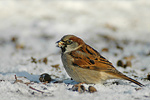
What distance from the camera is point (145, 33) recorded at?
9.78m

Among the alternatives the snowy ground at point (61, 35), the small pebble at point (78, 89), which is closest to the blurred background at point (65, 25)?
the snowy ground at point (61, 35)

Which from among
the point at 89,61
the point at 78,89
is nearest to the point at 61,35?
the point at 89,61

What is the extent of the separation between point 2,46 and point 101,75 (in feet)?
16.7

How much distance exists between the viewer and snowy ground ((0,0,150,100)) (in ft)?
12.3

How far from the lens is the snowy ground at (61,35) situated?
12.3 ft

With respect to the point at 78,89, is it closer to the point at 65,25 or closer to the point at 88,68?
the point at 88,68

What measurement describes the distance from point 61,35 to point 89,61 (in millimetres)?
4769

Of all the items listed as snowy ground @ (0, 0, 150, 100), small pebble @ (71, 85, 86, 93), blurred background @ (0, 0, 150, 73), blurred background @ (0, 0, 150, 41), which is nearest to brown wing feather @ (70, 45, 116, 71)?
snowy ground @ (0, 0, 150, 100)

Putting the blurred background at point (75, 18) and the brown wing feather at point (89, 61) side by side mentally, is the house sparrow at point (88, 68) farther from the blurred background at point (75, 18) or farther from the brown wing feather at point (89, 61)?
the blurred background at point (75, 18)

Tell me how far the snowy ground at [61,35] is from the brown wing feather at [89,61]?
33 centimetres

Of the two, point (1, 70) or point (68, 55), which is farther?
point (1, 70)

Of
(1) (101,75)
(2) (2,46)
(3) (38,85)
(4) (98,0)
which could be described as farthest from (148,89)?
(4) (98,0)

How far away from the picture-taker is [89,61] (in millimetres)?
4383

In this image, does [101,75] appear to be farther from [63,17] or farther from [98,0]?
[98,0]
